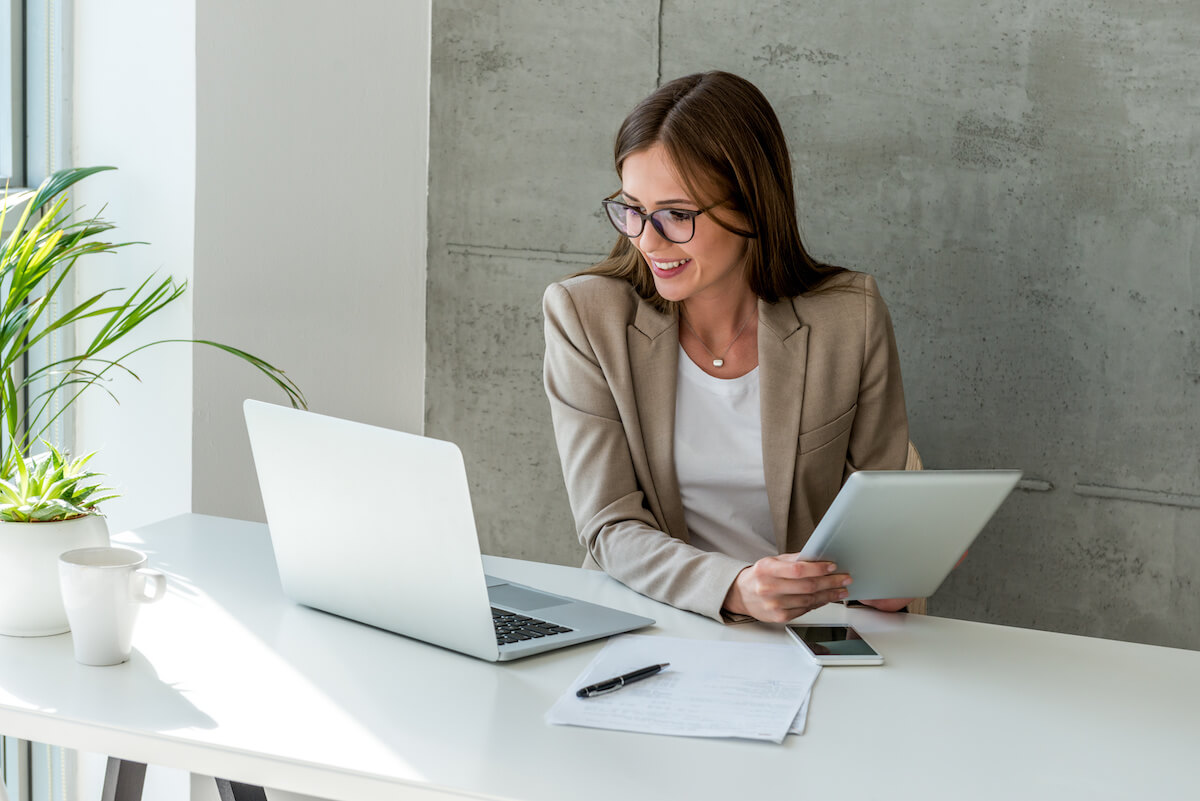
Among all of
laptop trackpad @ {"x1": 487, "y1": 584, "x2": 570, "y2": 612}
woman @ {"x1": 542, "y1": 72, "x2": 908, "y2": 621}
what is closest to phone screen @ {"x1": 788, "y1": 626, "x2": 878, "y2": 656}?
laptop trackpad @ {"x1": 487, "y1": 584, "x2": 570, "y2": 612}

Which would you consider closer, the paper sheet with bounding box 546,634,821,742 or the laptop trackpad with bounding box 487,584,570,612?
the paper sheet with bounding box 546,634,821,742

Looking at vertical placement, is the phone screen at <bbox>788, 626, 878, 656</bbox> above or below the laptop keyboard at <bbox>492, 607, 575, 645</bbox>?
below

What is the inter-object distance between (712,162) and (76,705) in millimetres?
1393

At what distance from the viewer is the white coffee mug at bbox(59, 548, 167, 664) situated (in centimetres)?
127

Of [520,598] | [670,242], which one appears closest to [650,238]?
[670,242]

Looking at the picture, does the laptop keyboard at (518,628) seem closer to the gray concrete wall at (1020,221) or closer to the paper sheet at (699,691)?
the paper sheet at (699,691)

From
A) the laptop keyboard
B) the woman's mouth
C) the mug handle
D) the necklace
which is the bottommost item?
the laptop keyboard

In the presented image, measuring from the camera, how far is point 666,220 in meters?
2.00

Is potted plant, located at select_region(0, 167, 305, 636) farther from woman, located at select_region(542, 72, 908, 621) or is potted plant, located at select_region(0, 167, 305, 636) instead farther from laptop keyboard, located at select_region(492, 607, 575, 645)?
woman, located at select_region(542, 72, 908, 621)

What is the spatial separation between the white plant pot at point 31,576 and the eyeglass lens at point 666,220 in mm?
1079

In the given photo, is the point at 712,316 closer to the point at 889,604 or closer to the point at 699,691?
the point at 889,604

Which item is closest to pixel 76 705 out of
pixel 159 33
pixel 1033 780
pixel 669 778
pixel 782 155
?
Result: pixel 669 778

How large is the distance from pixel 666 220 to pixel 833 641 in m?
0.87

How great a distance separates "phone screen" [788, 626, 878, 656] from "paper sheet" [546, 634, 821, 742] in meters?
0.03
